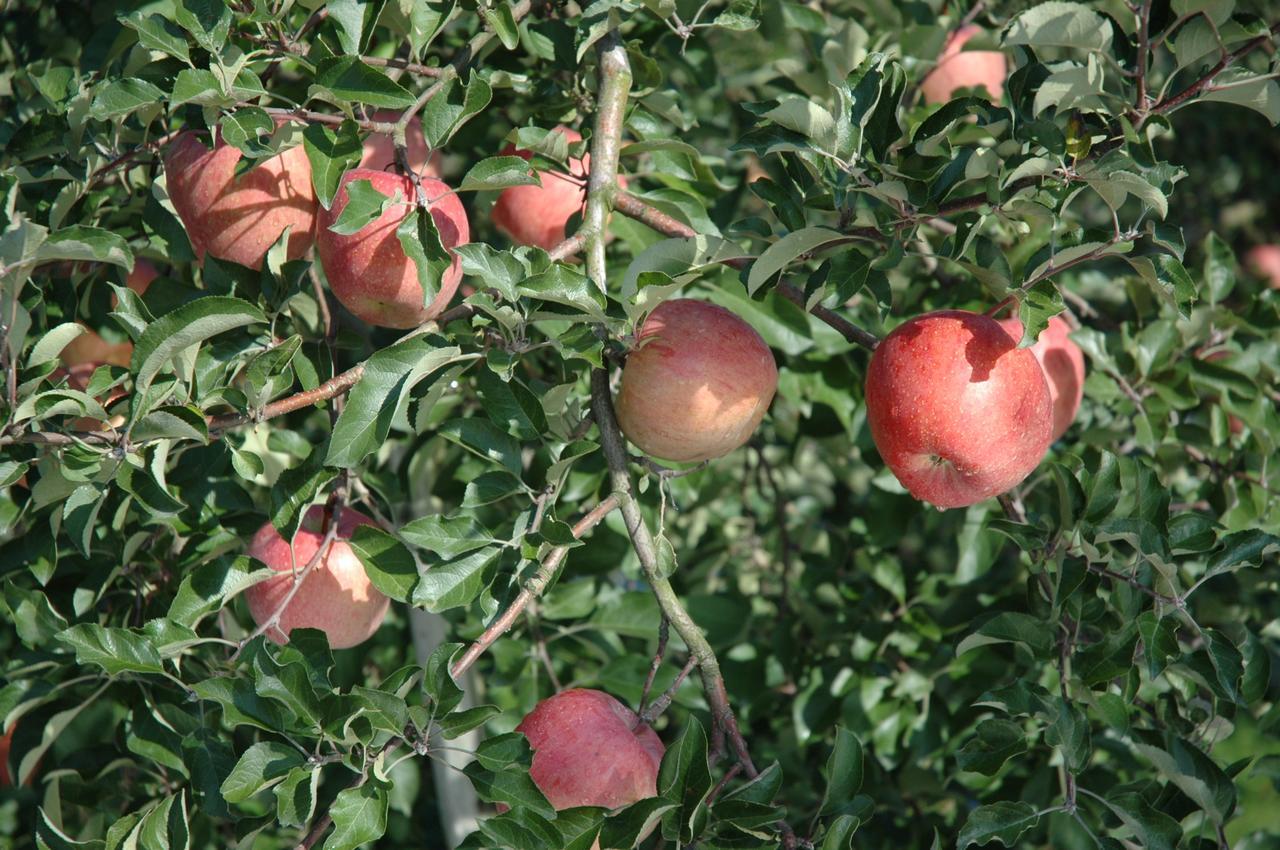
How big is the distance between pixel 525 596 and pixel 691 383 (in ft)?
0.84

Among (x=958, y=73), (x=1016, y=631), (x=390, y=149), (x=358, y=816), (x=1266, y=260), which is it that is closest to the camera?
(x=358, y=816)

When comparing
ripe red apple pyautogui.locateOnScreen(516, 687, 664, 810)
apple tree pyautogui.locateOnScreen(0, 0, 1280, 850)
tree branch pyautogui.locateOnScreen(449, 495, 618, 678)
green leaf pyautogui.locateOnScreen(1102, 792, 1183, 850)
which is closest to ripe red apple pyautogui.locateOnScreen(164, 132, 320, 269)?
apple tree pyautogui.locateOnScreen(0, 0, 1280, 850)

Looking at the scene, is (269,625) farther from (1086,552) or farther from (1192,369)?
(1192,369)

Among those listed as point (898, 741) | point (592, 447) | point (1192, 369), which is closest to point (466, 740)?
point (898, 741)

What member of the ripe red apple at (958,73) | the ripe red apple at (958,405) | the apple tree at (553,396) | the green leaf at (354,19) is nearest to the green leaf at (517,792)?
the apple tree at (553,396)

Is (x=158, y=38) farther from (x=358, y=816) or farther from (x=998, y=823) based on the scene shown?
(x=998, y=823)

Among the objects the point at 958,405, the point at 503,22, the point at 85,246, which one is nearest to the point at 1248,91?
the point at 958,405

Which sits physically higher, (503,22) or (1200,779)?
(503,22)

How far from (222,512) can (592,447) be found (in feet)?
1.75

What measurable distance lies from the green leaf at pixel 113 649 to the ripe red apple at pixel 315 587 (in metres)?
0.19

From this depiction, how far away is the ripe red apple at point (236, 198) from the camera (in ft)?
3.75

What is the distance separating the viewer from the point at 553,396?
3.53 feet

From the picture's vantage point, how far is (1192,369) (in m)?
1.48

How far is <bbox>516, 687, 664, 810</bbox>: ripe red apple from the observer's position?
105 cm
